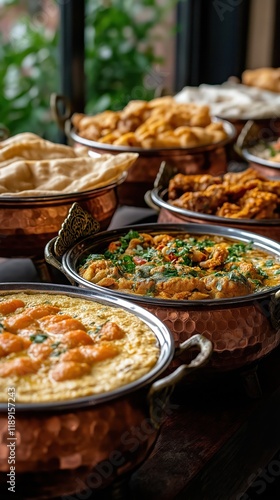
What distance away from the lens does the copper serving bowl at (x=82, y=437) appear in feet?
3.07

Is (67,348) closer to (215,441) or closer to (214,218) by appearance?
(215,441)

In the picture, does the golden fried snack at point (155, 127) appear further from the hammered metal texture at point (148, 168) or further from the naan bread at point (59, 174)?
the naan bread at point (59, 174)

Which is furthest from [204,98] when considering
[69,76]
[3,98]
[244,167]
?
[3,98]

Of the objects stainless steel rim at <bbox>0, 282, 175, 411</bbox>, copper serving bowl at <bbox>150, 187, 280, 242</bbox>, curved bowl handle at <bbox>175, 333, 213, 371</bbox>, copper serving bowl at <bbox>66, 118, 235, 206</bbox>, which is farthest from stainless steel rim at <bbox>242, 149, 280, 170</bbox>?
curved bowl handle at <bbox>175, 333, 213, 371</bbox>

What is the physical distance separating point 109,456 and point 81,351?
0.51ft

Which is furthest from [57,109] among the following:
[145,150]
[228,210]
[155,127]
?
[228,210]

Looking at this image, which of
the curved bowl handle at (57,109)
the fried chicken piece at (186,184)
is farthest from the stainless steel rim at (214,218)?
the curved bowl handle at (57,109)

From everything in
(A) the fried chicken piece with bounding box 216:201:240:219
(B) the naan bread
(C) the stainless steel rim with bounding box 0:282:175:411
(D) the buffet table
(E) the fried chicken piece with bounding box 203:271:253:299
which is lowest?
(D) the buffet table

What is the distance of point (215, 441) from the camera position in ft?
4.25

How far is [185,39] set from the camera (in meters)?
4.36

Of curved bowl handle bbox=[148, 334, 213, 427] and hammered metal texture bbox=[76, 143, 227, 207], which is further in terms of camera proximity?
hammered metal texture bbox=[76, 143, 227, 207]

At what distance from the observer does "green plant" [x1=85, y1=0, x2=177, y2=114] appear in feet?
12.9

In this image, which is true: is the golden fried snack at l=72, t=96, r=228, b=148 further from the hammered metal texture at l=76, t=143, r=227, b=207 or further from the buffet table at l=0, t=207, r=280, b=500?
the buffet table at l=0, t=207, r=280, b=500

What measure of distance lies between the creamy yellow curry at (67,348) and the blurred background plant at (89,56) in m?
2.19
